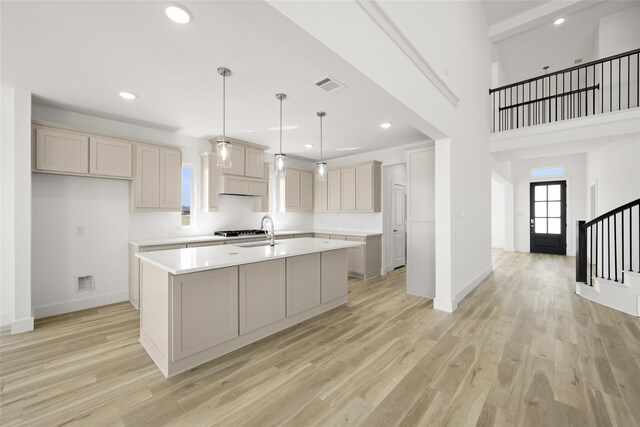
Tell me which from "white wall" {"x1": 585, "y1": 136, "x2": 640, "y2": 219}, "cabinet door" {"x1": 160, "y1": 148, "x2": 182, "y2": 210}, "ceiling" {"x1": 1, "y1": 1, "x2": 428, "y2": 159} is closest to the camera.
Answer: "ceiling" {"x1": 1, "y1": 1, "x2": 428, "y2": 159}

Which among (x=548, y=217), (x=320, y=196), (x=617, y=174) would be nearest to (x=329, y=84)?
(x=320, y=196)

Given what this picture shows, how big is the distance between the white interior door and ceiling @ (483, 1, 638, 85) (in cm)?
397

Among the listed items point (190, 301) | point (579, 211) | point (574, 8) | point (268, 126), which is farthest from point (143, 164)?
point (579, 211)

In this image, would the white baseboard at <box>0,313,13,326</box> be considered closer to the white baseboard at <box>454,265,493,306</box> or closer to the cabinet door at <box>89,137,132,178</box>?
the cabinet door at <box>89,137,132,178</box>

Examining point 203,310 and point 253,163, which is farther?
point 253,163

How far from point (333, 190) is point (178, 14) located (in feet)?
15.5

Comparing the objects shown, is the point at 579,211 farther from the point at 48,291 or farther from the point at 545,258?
the point at 48,291

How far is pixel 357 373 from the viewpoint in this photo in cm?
225

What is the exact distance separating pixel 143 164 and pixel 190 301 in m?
2.87

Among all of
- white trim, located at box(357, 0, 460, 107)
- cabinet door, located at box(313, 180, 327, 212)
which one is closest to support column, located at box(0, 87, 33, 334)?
white trim, located at box(357, 0, 460, 107)

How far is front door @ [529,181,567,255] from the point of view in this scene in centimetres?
832

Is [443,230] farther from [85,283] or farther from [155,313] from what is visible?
[85,283]

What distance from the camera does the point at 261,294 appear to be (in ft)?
9.38

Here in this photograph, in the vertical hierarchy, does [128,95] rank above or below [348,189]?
above
